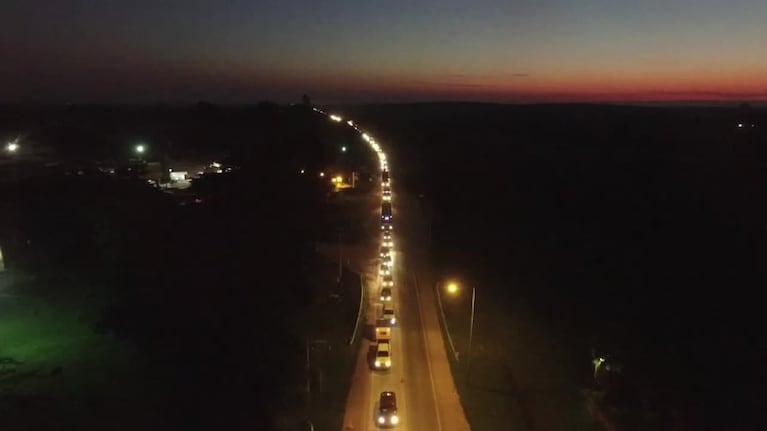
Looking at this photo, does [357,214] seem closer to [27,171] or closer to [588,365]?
[27,171]

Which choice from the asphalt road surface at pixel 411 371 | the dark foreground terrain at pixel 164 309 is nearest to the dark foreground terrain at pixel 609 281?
the asphalt road surface at pixel 411 371

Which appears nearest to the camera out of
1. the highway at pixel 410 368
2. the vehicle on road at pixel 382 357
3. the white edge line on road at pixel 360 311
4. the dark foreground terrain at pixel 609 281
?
the highway at pixel 410 368

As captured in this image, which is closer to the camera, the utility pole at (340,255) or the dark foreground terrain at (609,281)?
the dark foreground terrain at (609,281)

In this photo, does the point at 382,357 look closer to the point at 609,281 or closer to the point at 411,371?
the point at 411,371

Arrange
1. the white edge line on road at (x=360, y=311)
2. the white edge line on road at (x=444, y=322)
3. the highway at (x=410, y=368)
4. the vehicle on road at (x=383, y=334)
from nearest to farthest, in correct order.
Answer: the highway at (x=410, y=368)
the vehicle on road at (x=383, y=334)
the white edge line on road at (x=444, y=322)
the white edge line on road at (x=360, y=311)

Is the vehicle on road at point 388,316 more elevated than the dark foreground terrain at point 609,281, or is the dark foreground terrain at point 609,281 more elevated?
the vehicle on road at point 388,316

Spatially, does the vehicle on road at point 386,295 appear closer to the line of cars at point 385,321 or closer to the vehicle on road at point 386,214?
the line of cars at point 385,321

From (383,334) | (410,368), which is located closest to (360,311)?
(383,334)
